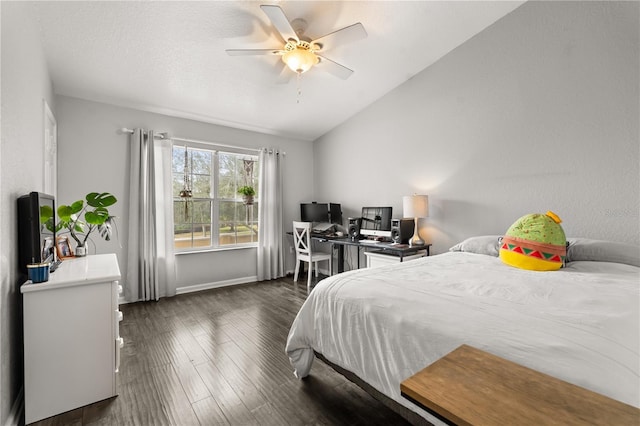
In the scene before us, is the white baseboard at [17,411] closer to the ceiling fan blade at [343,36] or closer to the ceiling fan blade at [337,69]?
the ceiling fan blade at [343,36]

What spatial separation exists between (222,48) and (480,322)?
312cm

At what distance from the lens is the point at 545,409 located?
603 millimetres

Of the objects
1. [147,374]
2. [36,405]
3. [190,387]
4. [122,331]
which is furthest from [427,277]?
[122,331]

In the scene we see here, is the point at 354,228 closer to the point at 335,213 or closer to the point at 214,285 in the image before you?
the point at 335,213

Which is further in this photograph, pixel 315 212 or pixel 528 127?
pixel 315 212

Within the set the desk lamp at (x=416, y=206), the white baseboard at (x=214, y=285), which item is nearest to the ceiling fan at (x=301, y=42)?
the desk lamp at (x=416, y=206)

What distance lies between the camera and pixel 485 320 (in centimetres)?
113

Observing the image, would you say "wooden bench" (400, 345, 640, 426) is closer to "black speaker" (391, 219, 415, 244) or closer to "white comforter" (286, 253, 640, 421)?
"white comforter" (286, 253, 640, 421)

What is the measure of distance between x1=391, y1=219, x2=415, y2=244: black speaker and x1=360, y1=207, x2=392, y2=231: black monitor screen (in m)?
0.27

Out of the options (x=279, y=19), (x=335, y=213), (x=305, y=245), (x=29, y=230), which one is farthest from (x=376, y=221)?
(x=29, y=230)

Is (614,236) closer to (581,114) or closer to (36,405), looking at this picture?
(581,114)

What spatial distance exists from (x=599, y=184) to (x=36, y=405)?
4.21 m

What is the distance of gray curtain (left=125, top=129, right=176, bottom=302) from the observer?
3.53m

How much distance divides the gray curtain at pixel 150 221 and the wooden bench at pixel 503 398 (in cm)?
377
